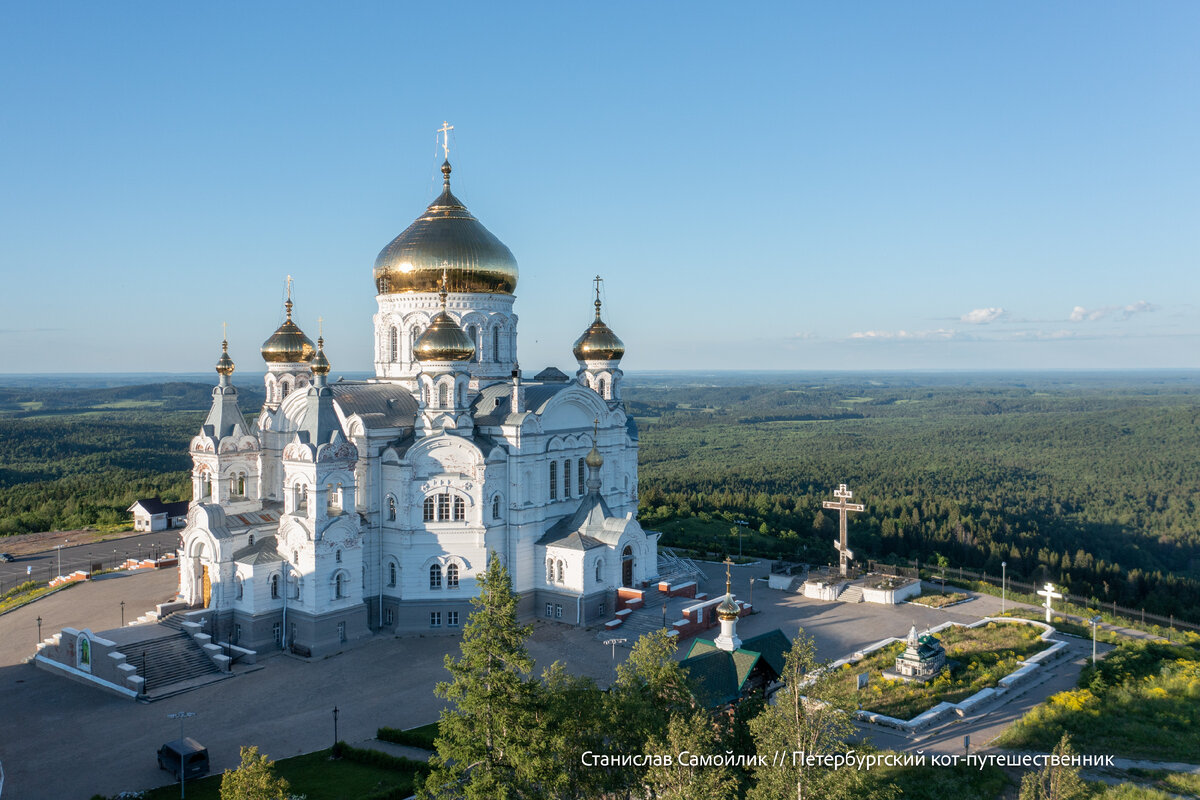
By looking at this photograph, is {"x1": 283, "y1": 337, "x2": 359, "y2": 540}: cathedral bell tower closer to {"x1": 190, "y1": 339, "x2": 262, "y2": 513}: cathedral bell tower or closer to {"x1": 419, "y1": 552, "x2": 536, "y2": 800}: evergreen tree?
{"x1": 190, "y1": 339, "x2": 262, "y2": 513}: cathedral bell tower

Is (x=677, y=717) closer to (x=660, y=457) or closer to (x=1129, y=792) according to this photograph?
(x=1129, y=792)

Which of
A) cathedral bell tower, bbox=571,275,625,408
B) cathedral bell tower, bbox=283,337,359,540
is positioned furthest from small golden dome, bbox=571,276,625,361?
cathedral bell tower, bbox=283,337,359,540

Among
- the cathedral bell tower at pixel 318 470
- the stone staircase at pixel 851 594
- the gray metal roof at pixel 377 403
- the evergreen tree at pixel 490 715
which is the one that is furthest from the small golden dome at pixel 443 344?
the stone staircase at pixel 851 594

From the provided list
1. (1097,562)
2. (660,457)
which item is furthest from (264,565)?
(660,457)

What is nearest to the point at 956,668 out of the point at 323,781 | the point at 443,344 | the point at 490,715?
the point at 490,715

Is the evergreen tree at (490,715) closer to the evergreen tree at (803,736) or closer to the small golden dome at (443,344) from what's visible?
the evergreen tree at (803,736)

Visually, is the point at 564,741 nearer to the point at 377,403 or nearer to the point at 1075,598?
the point at 377,403
